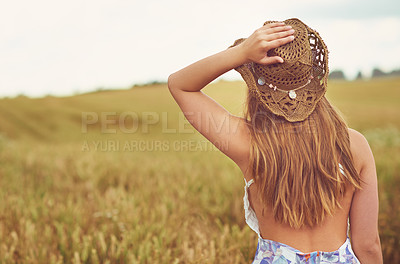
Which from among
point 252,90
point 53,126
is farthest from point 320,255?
point 53,126

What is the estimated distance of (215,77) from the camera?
1587mm

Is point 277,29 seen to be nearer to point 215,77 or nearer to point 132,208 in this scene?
point 215,77

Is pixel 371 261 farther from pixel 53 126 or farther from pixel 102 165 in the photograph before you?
pixel 53 126

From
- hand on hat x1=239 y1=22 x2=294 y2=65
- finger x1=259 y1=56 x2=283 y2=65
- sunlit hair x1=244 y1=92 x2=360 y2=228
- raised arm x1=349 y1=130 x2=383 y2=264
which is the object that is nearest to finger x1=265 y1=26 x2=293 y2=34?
hand on hat x1=239 y1=22 x2=294 y2=65

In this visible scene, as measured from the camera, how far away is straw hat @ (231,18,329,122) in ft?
5.09

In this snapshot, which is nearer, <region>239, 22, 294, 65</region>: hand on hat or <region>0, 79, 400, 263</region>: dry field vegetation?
<region>239, 22, 294, 65</region>: hand on hat

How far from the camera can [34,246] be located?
9.18 feet

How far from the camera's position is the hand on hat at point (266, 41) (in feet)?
4.73

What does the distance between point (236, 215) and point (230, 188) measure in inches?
26.6

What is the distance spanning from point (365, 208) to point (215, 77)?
3.06ft

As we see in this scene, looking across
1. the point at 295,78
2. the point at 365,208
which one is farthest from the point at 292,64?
the point at 365,208

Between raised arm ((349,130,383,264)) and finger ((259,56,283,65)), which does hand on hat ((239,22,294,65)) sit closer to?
finger ((259,56,283,65))

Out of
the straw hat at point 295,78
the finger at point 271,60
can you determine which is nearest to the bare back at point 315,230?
the straw hat at point 295,78

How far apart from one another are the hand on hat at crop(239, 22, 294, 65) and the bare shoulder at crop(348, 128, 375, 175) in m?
0.50
